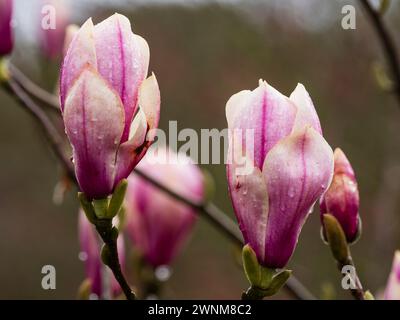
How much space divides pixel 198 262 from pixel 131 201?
4753 mm

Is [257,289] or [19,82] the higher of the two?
[19,82]

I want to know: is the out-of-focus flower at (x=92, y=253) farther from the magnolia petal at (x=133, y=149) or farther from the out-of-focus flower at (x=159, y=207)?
the magnolia petal at (x=133, y=149)

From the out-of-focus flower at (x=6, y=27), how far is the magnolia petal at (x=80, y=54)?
0.38 m

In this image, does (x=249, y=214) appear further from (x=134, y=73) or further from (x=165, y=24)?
(x=165, y=24)

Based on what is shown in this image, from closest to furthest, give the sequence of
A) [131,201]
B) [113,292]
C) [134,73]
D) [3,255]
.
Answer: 1. [134,73]
2. [113,292]
3. [131,201]
4. [3,255]

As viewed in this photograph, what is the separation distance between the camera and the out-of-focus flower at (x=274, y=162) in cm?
53

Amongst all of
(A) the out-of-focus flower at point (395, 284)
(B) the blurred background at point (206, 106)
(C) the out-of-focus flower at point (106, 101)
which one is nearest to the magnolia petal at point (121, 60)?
(C) the out-of-focus flower at point (106, 101)

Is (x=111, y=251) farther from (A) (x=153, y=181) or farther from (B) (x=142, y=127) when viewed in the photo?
(A) (x=153, y=181)

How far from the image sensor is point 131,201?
3.41 feet

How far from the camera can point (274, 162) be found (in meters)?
0.54

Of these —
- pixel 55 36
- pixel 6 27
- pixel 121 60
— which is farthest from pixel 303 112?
pixel 55 36

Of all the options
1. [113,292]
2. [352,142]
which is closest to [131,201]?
[113,292]

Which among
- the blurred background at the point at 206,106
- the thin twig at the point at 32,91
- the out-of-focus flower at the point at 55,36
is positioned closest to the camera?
the thin twig at the point at 32,91

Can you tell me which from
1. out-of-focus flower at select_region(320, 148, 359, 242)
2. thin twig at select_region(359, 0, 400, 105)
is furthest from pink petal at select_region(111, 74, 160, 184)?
thin twig at select_region(359, 0, 400, 105)
